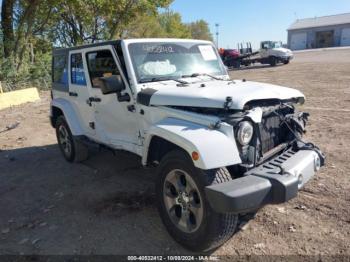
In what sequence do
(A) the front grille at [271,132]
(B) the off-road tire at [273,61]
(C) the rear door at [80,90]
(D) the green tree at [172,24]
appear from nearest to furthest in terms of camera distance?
1. (A) the front grille at [271,132]
2. (C) the rear door at [80,90]
3. (B) the off-road tire at [273,61]
4. (D) the green tree at [172,24]

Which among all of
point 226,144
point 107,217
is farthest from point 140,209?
point 226,144

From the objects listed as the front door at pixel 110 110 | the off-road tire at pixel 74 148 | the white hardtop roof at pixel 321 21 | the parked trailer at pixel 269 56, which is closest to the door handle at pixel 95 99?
the front door at pixel 110 110

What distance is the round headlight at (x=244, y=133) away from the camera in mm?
3197

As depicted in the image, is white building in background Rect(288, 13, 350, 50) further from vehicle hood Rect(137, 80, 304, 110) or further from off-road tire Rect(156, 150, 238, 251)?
off-road tire Rect(156, 150, 238, 251)

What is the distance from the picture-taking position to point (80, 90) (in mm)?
5488

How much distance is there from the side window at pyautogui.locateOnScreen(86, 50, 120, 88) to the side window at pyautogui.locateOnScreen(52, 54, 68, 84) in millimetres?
985

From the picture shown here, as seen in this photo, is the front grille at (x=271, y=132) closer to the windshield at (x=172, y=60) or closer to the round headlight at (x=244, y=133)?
the round headlight at (x=244, y=133)

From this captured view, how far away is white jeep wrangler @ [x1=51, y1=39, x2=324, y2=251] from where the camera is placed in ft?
9.68

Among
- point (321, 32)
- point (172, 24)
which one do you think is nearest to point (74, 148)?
point (172, 24)

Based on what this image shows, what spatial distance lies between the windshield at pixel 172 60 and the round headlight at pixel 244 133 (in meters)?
1.49

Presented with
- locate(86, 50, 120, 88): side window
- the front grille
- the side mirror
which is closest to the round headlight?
the front grille

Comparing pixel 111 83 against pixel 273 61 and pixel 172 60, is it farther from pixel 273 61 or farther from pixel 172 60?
pixel 273 61

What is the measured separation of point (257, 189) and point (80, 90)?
3.62m

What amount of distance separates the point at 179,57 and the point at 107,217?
2231 millimetres
